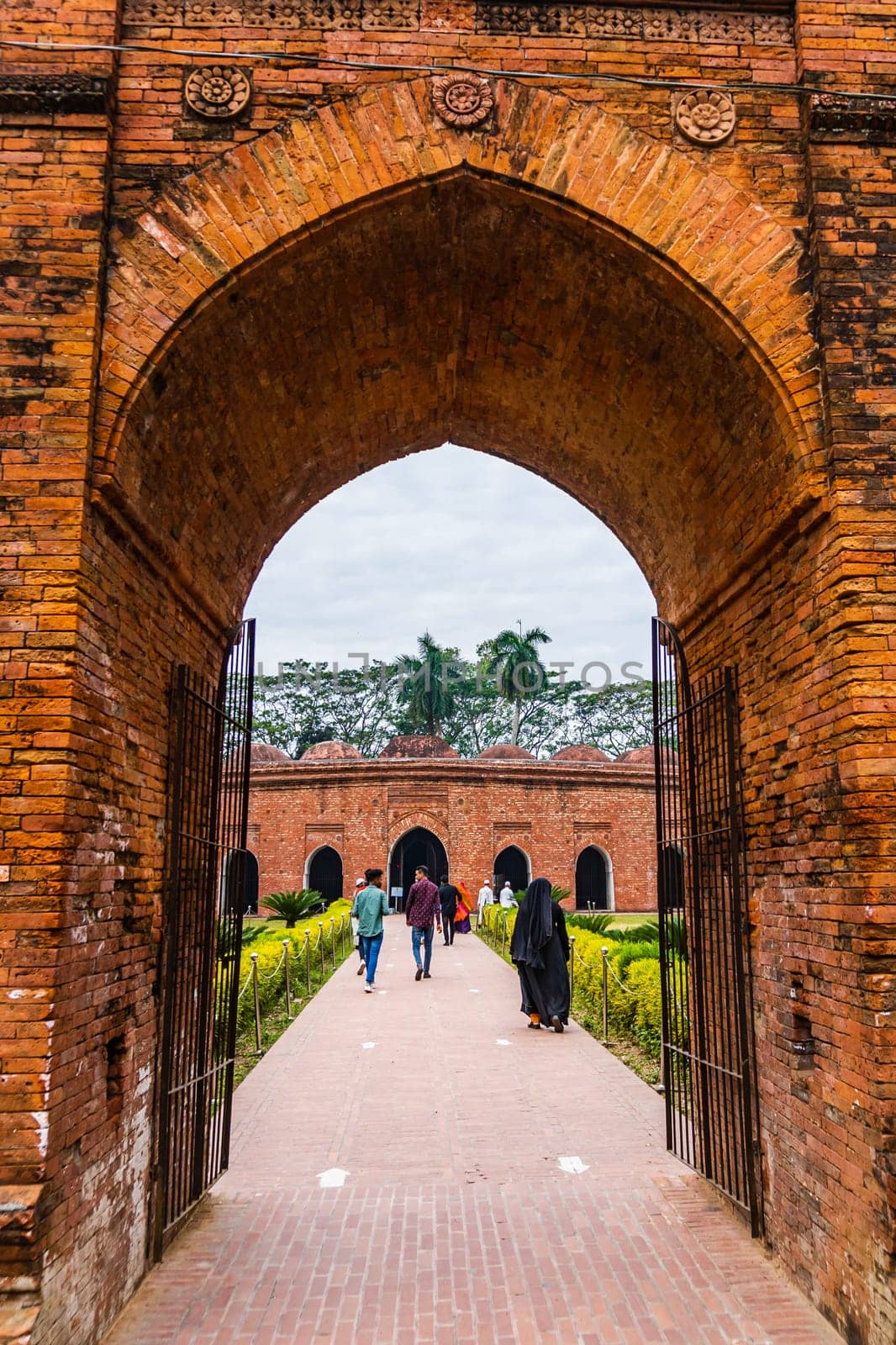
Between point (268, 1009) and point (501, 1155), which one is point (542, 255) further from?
point (268, 1009)

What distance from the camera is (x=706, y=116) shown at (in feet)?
15.9

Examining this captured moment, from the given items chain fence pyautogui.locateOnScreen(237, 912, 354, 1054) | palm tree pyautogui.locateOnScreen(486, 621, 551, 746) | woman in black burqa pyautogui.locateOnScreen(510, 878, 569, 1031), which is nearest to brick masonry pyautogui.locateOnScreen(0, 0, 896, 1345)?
chain fence pyautogui.locateOnScreen(237, 912, 354, 1054)

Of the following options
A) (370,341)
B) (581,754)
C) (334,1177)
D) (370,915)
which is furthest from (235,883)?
(581,754)

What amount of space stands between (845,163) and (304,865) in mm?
24478

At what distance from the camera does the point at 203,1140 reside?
5.34 metres

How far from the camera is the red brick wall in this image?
87.9 feet

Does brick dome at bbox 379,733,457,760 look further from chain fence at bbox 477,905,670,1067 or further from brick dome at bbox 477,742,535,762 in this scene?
chain fence at bbox 477,905,670,1067

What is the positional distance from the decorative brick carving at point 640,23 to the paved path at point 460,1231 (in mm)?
5897

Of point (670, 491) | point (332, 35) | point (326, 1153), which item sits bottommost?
point (326, 1153)

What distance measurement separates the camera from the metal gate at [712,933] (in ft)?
16.4

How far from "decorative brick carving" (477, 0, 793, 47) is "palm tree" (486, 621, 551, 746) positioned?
127 ft

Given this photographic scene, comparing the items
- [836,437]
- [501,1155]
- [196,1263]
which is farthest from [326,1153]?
[836,437]

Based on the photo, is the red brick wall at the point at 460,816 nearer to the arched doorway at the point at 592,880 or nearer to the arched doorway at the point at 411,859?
the arched doorway at the point at 592,880

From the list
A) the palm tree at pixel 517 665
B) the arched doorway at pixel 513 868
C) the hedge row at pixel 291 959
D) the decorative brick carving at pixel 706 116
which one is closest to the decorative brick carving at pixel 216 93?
the decorative brick carving at pixel 706 116
